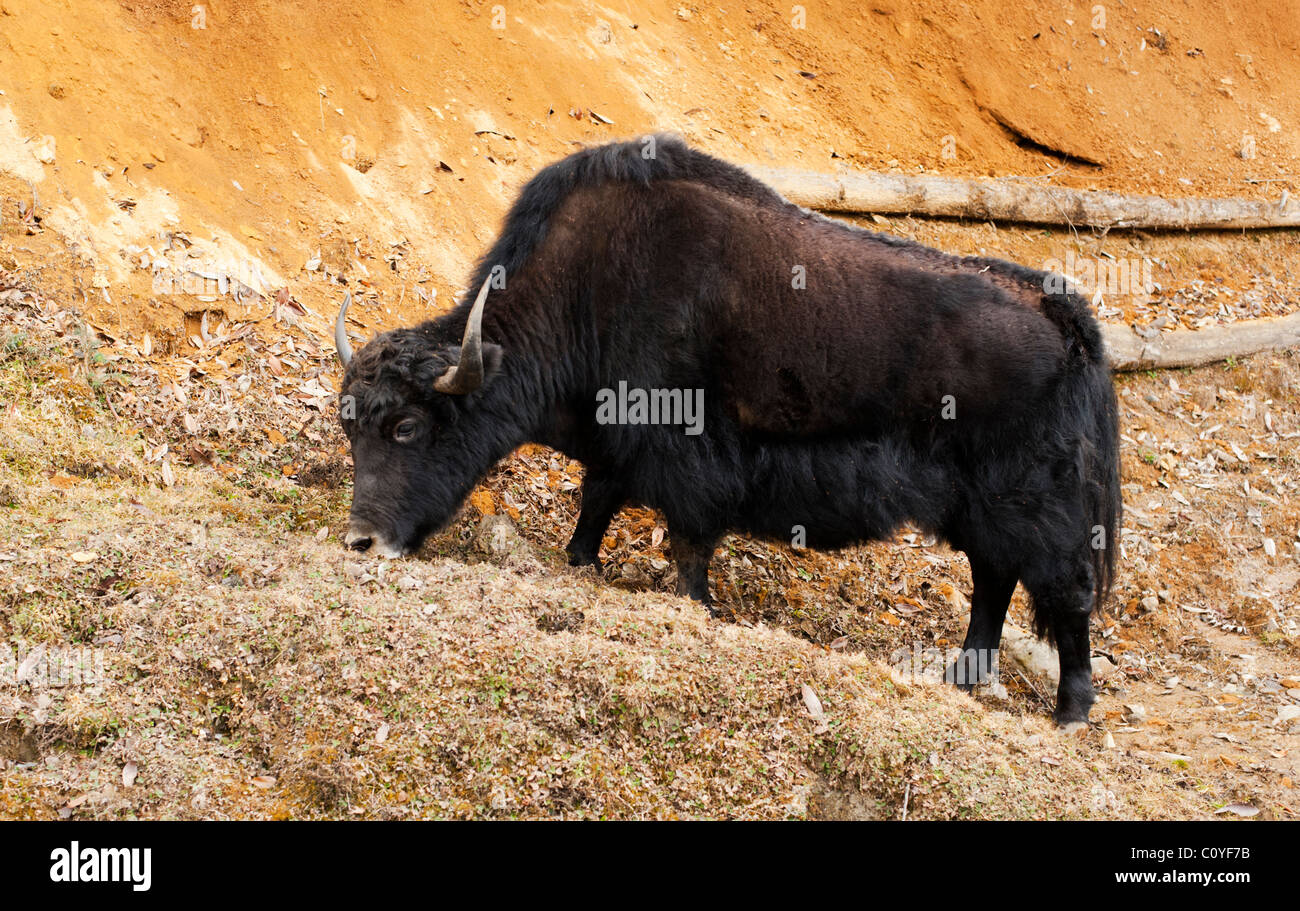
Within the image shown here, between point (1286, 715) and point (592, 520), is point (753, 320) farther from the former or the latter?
point (1286, 715)

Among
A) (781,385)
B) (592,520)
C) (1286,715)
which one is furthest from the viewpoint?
(592,520)

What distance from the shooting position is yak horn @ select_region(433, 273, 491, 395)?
5891 millimetres

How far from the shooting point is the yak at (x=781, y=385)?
6.41 m

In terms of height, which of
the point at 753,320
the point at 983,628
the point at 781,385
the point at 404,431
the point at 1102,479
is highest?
the point at 753,320

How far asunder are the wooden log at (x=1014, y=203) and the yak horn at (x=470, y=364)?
5.19 metres

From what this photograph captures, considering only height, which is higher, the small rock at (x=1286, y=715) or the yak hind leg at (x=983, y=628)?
the yak hind leg at (x=983, y=628)

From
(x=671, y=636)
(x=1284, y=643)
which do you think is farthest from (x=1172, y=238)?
(x=671, y=636)

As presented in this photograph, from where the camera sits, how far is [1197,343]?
36.3 ft

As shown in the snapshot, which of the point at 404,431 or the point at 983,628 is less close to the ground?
the point at 404,431

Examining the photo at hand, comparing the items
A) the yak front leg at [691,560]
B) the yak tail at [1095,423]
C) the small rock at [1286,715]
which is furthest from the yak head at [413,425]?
the small rock at [1286,715]

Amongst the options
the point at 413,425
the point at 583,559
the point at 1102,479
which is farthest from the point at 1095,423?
the point at 413,425

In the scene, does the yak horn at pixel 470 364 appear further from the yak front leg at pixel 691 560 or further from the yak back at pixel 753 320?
the yak front leg at pixel 691 560

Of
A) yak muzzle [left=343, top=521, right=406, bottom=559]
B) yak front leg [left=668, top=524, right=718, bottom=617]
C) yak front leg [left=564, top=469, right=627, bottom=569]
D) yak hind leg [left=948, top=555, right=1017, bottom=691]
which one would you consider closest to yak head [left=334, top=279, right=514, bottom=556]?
yak muzzle [left=343, top=521, right=406, bottom=559]

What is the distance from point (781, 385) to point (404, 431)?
6.81 feet
